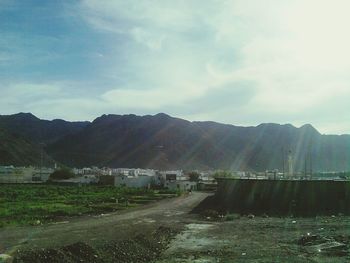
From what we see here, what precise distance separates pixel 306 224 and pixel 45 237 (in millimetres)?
14918

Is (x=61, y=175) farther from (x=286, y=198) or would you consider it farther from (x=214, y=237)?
(x=214, y=237)

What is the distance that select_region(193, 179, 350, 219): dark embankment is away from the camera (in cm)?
3962

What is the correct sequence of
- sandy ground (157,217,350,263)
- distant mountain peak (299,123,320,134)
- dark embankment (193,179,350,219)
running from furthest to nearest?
distant mountain peak (299,123,320,134)
dark embankment (193,179,350,219)
sandy ground (157,217,350,263)

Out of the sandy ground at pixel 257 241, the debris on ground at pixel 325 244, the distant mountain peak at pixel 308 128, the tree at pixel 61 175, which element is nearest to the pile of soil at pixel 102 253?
the sandy ground at pixel 257 241

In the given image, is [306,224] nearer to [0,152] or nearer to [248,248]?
[248,248]

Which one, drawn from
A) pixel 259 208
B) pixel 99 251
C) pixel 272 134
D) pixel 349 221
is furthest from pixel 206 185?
pixel 272 134

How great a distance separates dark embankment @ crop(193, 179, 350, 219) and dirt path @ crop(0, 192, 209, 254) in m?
7.90

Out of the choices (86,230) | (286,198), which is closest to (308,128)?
(286,198)

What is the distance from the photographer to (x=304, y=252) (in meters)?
19.4

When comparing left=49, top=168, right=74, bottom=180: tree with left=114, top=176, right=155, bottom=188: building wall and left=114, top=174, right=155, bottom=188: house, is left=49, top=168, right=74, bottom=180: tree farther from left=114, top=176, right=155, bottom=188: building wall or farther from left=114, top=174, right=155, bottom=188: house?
left=114, top=176, right=155, bottom=188: building wall

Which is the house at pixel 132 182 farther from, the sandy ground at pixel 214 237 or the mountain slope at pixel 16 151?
the sandy ground at pixel 214 237

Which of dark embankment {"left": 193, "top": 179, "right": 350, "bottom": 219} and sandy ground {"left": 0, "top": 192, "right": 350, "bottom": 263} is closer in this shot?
sandy ground {"left": 0, "top": 192, "right": 350, "bottom": 263}

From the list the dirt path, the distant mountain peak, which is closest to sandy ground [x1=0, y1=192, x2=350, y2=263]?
the dirt path

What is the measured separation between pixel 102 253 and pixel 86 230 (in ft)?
34.2
